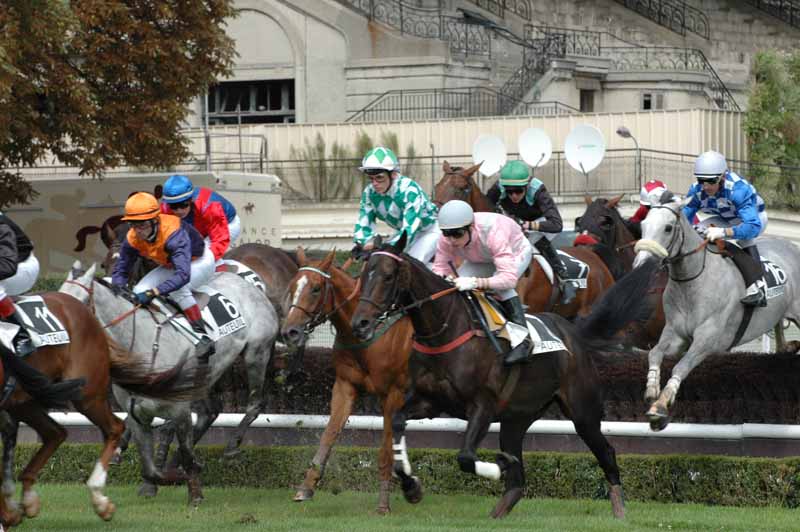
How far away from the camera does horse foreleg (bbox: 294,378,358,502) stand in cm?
1034

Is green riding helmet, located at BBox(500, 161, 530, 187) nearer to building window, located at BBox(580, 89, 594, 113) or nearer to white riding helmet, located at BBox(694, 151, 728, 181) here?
white riding helmet, located at BBox(694, 151, 728, 181)

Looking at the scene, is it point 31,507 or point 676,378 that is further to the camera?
point 676,378

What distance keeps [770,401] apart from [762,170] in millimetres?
15575

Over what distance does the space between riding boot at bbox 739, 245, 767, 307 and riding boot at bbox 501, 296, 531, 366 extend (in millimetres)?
2317

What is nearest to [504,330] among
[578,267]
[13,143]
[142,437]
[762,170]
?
[142,437]

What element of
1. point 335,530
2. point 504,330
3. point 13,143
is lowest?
point 335,530

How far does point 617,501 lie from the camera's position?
32.7 ft

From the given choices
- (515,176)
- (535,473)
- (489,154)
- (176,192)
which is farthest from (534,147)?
(535,473)

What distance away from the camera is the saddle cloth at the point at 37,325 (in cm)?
945

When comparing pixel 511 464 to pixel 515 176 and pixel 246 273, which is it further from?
pixel 515 176

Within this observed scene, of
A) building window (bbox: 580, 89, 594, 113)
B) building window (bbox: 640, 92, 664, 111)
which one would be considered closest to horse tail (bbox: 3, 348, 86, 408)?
building window (bbox: 640, 92, 664, 111)

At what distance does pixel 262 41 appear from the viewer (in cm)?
3262

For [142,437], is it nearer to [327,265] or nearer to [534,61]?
[327,265]

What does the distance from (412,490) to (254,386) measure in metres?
2.40
